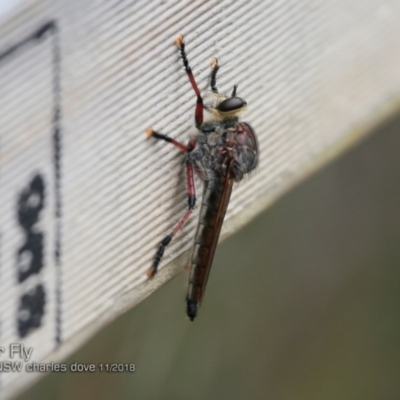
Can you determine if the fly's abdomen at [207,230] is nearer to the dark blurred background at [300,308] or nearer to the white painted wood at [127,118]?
the white painted wood at [127,118]

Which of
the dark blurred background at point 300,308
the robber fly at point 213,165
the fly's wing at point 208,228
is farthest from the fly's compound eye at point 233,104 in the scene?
the dark blurred background at point 300,308

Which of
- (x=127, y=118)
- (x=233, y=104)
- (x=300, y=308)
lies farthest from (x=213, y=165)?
(x=300, y=308)

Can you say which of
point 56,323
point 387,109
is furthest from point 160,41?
point 387,109

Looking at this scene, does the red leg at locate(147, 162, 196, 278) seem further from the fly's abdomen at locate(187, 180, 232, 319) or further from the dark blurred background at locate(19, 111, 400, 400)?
the dark blurred background at locate(19, 111, 400, 400)

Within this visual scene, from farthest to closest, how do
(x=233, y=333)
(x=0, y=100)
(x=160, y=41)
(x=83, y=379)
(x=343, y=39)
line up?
(x=233, y=333) → (x=83, y=379) → (x=343, y=39) → (x=160, y=41) → (x=0, y=100)

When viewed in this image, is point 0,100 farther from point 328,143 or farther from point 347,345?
point 347,345

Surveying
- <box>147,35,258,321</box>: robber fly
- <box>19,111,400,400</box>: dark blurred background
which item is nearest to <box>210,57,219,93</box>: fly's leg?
<box>147,35,258,321</box>: robber fly

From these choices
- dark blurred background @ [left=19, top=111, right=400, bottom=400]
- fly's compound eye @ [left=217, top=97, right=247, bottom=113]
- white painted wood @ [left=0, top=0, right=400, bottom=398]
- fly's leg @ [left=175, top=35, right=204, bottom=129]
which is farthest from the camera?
dark blurred background @ [left=19, top=111, right=400, bottom=400]
